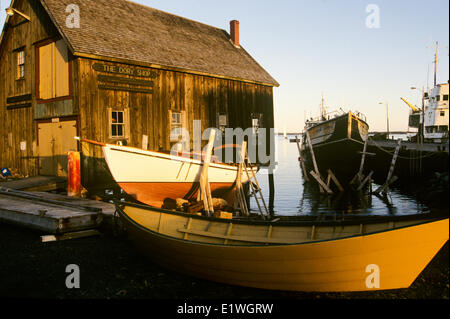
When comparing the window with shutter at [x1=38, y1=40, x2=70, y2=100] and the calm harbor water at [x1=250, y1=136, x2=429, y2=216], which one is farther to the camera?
the calm harbor water at [x1=250, y1=136, x2=429, y2=216]

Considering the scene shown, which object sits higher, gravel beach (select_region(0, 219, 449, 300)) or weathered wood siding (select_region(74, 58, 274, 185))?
weathered wood siding (select_region(74, 58, 274, 185))

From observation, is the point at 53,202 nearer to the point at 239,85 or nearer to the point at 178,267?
the point at 178,267

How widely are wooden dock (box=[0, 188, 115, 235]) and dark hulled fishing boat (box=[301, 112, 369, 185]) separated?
15139 mm

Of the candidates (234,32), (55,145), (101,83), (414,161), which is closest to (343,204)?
(414,161)

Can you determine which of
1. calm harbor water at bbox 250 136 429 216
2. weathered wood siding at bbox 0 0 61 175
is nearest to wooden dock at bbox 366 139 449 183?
calm harbor water at bbox 250 136 429 216

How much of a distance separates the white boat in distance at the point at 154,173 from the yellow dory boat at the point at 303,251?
3.96 metres

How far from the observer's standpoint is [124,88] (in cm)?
1595

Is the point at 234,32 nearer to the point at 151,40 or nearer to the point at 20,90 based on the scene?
the point at 151,40

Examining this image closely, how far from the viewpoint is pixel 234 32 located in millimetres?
25125

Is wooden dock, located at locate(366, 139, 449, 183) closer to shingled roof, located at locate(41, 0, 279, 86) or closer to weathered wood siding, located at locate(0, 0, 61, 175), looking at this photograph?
shingled roof, located at locate(41, 0, 279, 86)

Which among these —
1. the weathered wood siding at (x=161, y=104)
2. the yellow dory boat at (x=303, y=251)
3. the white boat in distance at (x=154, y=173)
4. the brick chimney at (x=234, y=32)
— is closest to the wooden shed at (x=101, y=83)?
the weathered wood siding at (x=161, y=104)

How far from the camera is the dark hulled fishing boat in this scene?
24625mm

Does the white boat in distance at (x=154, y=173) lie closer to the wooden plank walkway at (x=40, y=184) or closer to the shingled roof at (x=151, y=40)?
the wooden plank walkway at (x=40, y=184)
